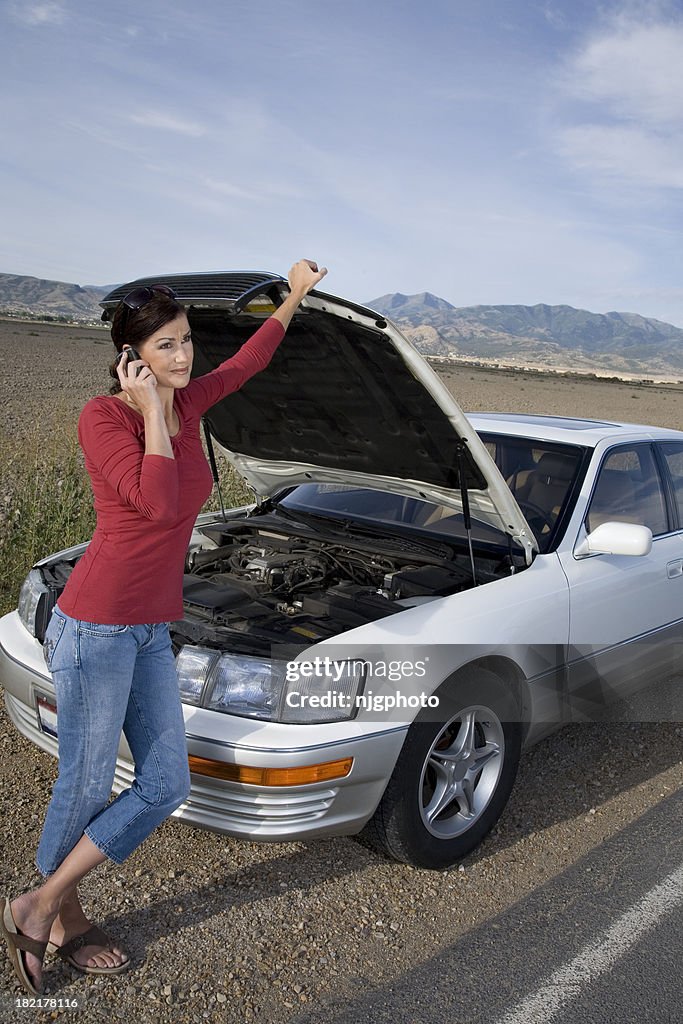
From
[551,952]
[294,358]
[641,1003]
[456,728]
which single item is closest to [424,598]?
[456,728]

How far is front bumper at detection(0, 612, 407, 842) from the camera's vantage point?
2.75 metres

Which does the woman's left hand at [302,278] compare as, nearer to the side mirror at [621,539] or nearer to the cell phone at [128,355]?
the cell phone at [128,355]

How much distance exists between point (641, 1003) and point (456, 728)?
1080 mm

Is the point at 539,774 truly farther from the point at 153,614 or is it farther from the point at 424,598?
the point at 153,614

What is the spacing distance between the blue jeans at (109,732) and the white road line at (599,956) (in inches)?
48.0

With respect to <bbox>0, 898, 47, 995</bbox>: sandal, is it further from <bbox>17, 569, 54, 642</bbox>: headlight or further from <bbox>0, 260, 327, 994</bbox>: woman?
<bbox>17, 569, 54, 642</bbox>: headlight

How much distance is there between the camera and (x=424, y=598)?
3539mm

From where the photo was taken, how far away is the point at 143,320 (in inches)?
92.2

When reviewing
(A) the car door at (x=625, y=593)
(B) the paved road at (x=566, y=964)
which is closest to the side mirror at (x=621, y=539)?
(A) the car door at (x=625, y=593)

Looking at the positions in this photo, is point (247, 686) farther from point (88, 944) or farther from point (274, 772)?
point (88, 944)

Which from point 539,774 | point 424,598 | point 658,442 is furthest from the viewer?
point 658,442

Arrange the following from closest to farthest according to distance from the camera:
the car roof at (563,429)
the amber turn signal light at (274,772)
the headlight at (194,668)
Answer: the amber turn signal light at (274,772) → the headlight at (194,668) → the car roof at (563,429)

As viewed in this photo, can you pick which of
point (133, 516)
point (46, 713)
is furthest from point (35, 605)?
point (133, 516)

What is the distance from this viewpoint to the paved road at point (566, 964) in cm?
252
